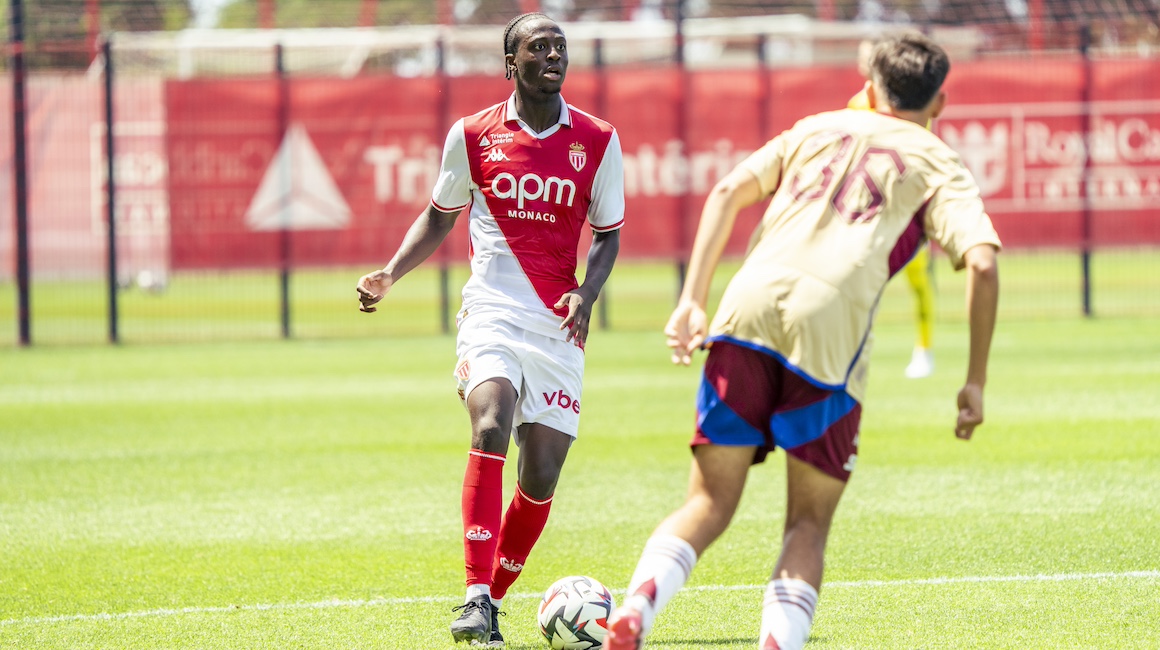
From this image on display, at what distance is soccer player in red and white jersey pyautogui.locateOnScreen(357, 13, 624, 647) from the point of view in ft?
17.7

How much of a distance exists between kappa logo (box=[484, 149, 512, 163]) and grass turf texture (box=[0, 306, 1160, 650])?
5.74ft

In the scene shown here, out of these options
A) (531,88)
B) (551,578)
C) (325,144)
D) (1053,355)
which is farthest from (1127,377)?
(325,144)

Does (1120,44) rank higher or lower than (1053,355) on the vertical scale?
higher

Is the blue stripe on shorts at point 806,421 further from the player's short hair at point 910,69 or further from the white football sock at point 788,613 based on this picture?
the player's short hair at point 910,69

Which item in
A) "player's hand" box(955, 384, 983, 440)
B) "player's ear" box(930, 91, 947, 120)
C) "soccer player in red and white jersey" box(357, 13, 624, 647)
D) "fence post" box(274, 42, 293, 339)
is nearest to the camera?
"player's hand" box(955, 384, 983, 440)

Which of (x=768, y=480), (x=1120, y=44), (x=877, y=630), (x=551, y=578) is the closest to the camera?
(x=877, y=630)

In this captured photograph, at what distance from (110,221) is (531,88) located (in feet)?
43.8

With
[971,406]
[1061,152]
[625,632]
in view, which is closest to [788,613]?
[625,632]

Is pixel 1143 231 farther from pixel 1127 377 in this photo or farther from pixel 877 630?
pixel 877 630

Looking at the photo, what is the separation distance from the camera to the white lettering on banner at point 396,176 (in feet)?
59.9

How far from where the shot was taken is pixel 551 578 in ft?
20.9

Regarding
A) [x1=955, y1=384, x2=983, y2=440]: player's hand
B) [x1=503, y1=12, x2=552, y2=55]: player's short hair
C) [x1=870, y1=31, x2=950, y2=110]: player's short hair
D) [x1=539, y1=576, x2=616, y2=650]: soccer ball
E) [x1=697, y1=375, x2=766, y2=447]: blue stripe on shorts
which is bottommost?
[x1=539, y1=576, x2=616, y2=650]: soccer ball

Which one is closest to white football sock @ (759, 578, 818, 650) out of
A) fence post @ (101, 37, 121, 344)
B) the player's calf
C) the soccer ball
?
the player's calf

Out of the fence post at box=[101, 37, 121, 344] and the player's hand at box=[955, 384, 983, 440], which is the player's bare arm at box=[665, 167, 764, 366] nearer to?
the player's hand at box=[955, 384, 983, 440]
